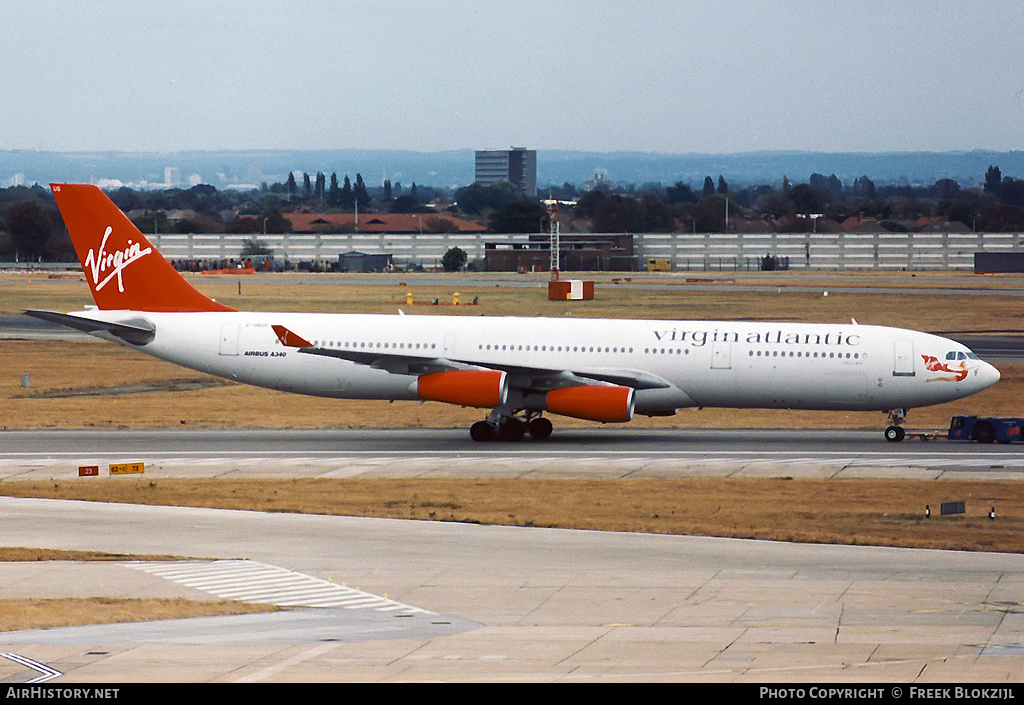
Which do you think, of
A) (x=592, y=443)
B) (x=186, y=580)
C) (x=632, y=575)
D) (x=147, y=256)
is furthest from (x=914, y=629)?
(x=147, y=256)

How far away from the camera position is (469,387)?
43.7m

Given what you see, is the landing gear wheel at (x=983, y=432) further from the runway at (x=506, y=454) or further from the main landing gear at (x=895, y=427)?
the main landing gear at (x=895, y=427)

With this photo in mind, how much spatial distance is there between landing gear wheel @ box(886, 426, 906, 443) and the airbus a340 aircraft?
6 cm

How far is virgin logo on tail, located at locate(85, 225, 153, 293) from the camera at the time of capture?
48.0 metres

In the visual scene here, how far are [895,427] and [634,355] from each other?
9.11m

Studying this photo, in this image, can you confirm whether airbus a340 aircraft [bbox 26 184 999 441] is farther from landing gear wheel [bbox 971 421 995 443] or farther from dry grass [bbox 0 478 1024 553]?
dry grass [bbox 0 478 1024 553]

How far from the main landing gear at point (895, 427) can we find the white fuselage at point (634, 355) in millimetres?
439

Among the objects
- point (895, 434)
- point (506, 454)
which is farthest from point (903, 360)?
point (506, 454)

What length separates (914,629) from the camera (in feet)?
70.4

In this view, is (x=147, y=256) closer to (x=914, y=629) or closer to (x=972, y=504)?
(x=972, y=504)

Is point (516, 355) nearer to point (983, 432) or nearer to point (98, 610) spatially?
point (983, 432)

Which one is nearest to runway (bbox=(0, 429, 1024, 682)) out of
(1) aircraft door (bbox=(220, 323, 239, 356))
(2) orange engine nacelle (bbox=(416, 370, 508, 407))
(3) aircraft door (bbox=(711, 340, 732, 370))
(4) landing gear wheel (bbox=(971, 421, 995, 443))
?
(2) orange engine nacelle (bbox=(416, 370, 508, 407))

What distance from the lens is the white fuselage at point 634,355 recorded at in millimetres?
44219

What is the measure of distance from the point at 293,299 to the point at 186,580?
92195 mm
